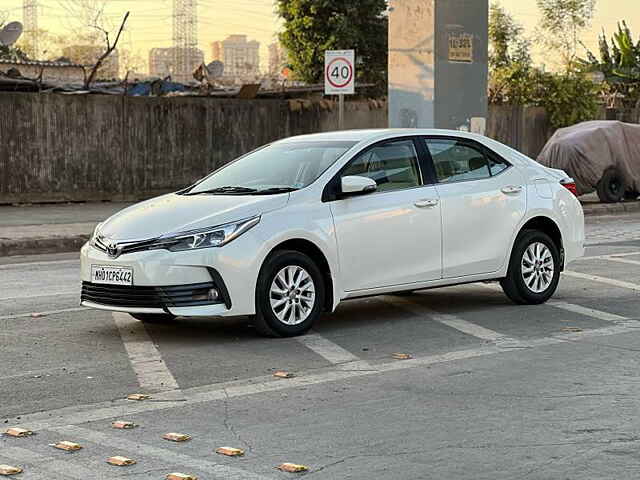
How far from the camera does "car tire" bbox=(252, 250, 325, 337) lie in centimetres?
882

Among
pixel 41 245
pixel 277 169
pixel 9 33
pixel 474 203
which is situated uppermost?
pixel 9 33

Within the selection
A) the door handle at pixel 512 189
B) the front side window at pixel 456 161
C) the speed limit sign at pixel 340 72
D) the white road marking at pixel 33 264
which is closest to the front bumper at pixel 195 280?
the front side window at pixel 456 161

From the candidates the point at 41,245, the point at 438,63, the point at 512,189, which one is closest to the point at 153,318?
the point at 512,189

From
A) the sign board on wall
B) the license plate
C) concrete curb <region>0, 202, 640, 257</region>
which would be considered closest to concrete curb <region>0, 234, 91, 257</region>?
concrete curb <region>0, 202, 640, 257</region>

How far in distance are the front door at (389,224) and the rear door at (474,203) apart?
168mm

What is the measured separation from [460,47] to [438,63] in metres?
0.55

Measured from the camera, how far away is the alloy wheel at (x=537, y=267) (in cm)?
1059

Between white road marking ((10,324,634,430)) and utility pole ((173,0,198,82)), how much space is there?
43.2m

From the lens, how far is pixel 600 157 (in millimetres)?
24062

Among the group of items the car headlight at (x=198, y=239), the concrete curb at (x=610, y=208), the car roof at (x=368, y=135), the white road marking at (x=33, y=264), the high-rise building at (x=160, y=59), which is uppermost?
the high-rise building at (x=160, y=59)

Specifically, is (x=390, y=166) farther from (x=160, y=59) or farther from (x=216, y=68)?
(x=160, y=59)

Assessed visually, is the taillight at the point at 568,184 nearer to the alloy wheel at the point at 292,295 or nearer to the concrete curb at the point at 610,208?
the alloy wheel at the point at 292,295

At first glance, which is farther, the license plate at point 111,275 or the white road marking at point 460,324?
the white road marking at point 460,324

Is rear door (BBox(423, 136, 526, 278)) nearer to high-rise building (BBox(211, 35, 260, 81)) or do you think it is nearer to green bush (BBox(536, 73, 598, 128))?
green bush (BBox(536, 73, 598, 128))
